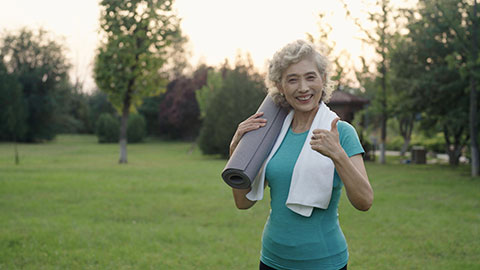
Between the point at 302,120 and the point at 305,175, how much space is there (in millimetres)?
348

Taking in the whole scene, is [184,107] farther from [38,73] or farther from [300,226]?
[300,226]

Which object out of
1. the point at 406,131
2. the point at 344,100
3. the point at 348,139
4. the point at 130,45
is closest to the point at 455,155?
the point at 406,131

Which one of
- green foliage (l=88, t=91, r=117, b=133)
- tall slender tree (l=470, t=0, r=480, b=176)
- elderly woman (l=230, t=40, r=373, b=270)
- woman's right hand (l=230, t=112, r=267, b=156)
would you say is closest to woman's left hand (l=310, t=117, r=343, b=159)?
elderly woman (l=230, t=40, r=373, b=270)

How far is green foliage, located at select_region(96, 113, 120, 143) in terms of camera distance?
152 ft

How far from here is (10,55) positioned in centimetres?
4697

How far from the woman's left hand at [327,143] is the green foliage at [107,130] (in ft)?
151

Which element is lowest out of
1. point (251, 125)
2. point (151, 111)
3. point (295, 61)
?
point (251, 125)

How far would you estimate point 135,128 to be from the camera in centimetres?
4753

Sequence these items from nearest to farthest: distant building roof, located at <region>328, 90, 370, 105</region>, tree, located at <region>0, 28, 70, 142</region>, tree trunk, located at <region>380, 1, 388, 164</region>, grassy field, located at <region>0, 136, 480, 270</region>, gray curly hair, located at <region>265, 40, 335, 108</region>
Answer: gray curly hair, located at <region>265, 40, 335, 108</region> → grassy field, located at <region>0, 136, 480, 270</region> → tree trunk, located at <region>380, 1, 388, 164</region> → distant building roof, located at <region>328, 90, 370, 105</region> → tree, located at <region>0, 28, 70, 142</region>

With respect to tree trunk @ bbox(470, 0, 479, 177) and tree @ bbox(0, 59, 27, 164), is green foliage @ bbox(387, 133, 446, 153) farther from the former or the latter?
tree @ bbox(0, 59, 27, 164)

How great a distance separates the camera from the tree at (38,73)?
45812 millimetres

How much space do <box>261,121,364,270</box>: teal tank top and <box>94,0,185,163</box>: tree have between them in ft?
68.0

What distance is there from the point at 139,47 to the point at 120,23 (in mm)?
1434

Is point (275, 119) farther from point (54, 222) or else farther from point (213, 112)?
point (213, 112)
